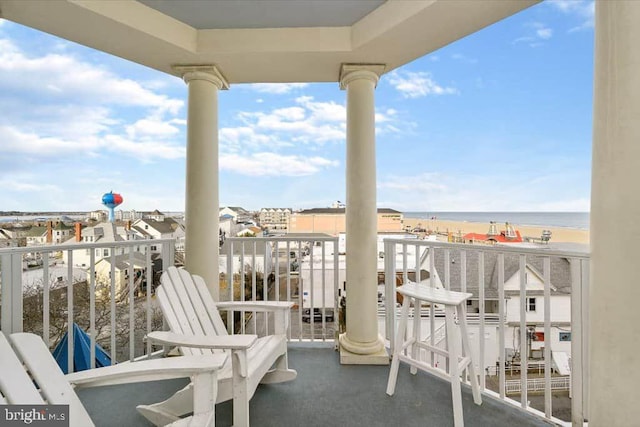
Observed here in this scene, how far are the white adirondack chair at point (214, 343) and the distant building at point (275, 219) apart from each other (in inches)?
40.6

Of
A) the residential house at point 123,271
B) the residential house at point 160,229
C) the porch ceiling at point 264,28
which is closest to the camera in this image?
the porch ceiling at point 264,28

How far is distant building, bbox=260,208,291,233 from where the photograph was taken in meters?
2.99

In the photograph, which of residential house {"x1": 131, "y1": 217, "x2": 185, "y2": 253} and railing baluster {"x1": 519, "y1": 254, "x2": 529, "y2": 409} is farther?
residential house {"x1": 131, "y1": 217, "x2": 185, "y2": 253}

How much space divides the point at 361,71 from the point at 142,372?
7.93ft

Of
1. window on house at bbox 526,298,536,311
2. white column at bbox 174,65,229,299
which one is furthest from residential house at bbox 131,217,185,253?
window on house at bbox 526,298,536,311

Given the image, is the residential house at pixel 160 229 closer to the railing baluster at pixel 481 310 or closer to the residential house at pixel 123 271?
the residential house at pixel 123 271

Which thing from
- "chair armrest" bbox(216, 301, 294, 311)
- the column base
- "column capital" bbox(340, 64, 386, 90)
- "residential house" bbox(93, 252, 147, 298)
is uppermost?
"column capital" bbox(340, 64, 386, 90)

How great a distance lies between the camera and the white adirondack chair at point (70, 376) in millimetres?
942

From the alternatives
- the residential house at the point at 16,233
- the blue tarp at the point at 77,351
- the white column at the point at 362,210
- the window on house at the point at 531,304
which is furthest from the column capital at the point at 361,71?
the blue tarp at the point at 77,351

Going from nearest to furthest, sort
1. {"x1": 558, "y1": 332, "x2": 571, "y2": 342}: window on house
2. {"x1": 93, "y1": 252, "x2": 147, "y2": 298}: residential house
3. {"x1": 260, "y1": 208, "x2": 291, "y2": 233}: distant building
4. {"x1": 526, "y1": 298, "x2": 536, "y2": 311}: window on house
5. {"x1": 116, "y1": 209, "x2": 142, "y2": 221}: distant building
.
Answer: {"x1": 558, "y1": 332, "x2": 571, "y2": 342}: window on house
{"x1": 526, "y1": 298, "x2": 536, "y2": 311}: window on house
{"x1": 93, "y1": 252, "x2": 147, "y2": 298}: residential house
{"x1": 116, "y1": 209, "x2": 142, "y2": 221}: distant building
{"x1": 260, "y1": 208, "x2": 291, "y2": 233}: distant building

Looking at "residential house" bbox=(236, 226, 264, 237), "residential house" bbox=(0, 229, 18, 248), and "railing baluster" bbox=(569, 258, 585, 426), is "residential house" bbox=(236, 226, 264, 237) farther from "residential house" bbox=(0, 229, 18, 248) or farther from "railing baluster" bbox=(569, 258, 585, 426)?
"railing baluster" bbox=(569, 258, 585, 426)

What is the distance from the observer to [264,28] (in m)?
2.20

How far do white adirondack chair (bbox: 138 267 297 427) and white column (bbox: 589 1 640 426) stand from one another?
58.9 inches

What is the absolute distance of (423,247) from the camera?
2.29m
